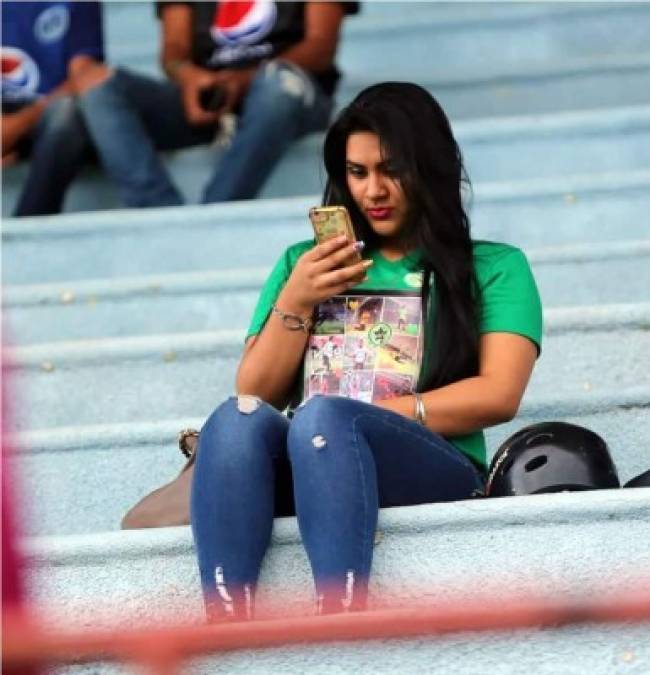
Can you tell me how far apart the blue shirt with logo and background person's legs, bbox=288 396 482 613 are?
2.24m

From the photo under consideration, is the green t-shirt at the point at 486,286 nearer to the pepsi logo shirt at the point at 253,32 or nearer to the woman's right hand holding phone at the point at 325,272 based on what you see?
the woman's right hand holding phone at the point at 325,272

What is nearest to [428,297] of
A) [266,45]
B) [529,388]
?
[529,388]

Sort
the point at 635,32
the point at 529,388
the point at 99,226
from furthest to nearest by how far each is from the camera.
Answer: the point at 635,32 → the point at 99,226 → the point at 529,388

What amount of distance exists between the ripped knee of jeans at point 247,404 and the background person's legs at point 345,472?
72 millimetres

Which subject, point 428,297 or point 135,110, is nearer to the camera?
point 428,297

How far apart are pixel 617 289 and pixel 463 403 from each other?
116 centimetres

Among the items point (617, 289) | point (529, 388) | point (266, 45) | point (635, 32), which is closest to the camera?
point (529, 388)

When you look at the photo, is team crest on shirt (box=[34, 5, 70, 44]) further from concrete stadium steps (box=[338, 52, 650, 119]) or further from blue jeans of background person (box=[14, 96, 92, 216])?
concrete stadium steps (box=[338, 52, 650, 119])

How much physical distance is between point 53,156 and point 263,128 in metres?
0.53

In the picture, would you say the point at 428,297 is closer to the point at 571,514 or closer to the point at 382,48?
the point at 571,514

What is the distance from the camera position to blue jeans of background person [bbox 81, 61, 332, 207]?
443 cm

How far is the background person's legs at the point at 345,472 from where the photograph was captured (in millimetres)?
2633

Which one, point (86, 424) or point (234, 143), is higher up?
point (234, 143)

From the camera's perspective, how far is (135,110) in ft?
15.0
